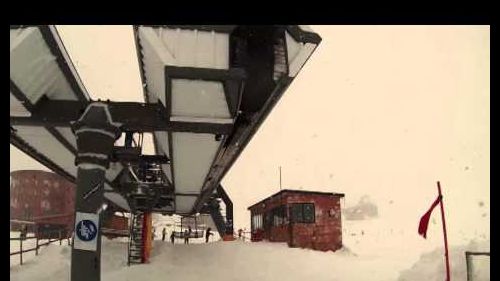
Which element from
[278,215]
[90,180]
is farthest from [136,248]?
[90,180]

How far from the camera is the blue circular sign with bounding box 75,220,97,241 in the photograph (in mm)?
6223

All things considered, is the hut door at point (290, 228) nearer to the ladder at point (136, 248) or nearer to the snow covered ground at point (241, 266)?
the snow covered ground at point (241, 266)

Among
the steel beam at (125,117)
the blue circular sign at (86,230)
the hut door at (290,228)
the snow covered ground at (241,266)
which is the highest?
the steel beam at (125,117)

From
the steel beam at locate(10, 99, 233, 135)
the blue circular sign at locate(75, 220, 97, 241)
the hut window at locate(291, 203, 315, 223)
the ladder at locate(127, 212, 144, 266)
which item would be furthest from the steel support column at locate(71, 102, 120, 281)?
the hut window at locate(291, 203, 315, 223)

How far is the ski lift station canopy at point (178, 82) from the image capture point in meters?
5.44

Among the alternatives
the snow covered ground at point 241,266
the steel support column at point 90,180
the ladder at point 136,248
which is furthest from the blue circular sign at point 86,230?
the ladder at point 136,248

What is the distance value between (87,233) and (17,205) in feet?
113

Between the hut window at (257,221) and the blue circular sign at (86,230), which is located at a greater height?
the blue circular sign at (86,230)

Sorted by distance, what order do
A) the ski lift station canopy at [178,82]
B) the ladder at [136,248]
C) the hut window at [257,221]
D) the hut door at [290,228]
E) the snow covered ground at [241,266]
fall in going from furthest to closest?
1. the hut window at [257,221]
2. the hut door at [290,228]
3. the ladder at [136,248]
4. the snow covered ground at [241,266]
5. the ski lift station canopy at [178,82]

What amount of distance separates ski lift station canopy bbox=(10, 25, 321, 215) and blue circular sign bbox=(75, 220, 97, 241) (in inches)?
36.0

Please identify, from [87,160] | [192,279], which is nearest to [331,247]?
[192,279]

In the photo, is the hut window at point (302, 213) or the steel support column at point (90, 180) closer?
the steel support column at point (90, 180)

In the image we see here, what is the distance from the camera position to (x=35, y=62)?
587 centimetres
